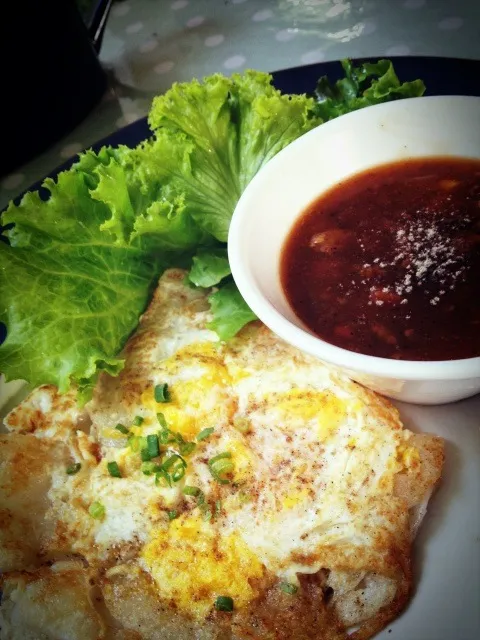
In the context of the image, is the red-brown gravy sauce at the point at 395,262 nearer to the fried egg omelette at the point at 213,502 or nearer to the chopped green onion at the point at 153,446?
the fried egg omelette at the point at 213,502

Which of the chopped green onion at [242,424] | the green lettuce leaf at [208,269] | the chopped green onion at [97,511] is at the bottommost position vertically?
the chopped green onion at [242,424]

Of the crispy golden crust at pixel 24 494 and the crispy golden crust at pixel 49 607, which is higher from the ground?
the crispy golden crust at pixel 24 494

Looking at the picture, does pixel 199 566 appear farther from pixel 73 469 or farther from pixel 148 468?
pixel 73 469

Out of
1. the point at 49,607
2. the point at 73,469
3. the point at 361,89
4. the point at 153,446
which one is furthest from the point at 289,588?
the point at 361,89

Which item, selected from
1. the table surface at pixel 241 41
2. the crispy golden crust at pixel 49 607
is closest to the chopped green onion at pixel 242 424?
the crispy golden crust at pixel 49 607

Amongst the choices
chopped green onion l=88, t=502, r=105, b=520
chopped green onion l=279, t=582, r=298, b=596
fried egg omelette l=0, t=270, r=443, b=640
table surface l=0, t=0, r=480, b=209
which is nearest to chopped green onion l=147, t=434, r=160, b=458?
fried egg omelette l=0, t=270, r=443, b=640

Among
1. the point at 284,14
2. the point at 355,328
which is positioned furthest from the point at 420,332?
the point at 284,14

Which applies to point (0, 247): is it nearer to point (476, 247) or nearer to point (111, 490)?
point (111, 490)
